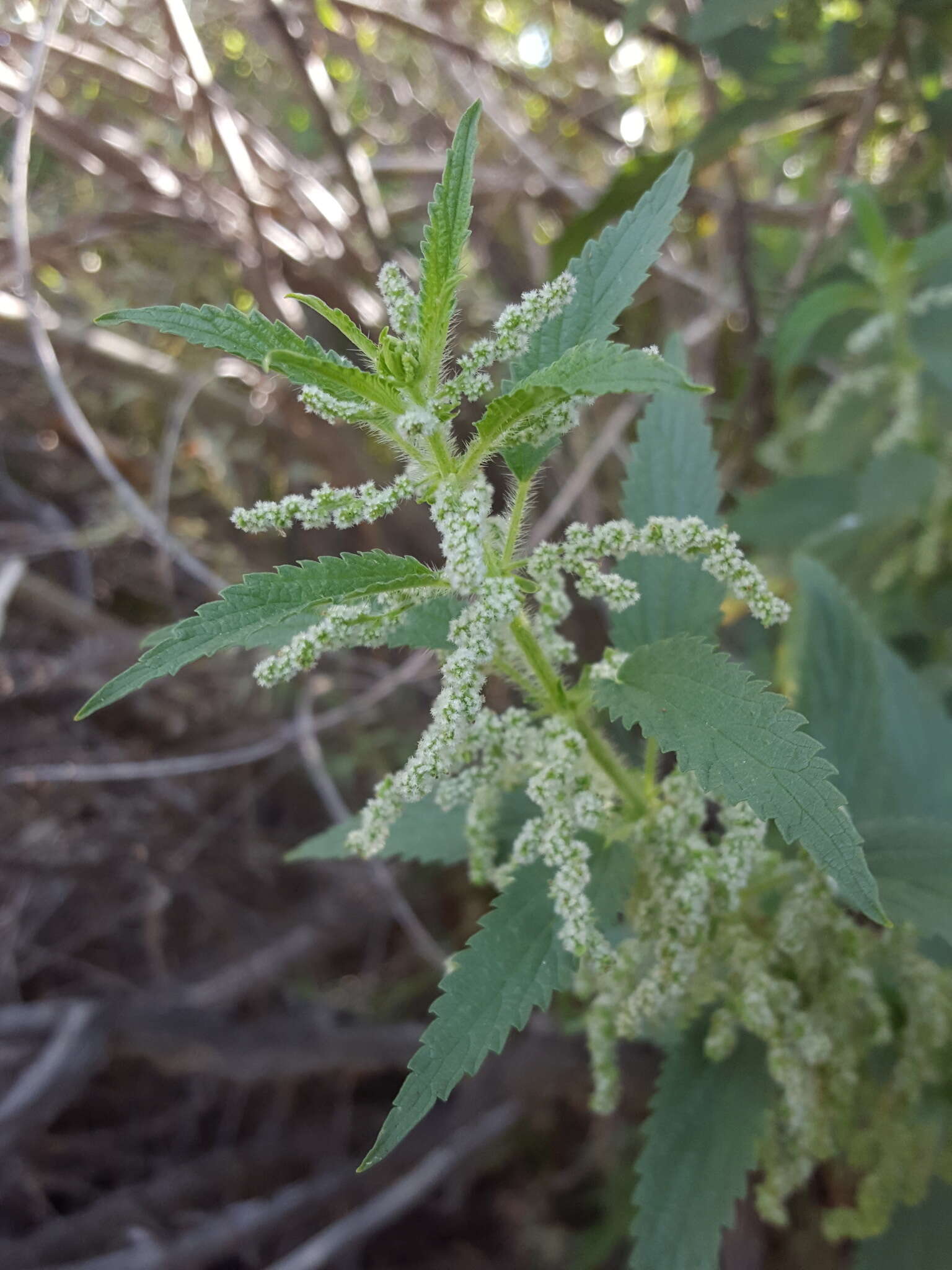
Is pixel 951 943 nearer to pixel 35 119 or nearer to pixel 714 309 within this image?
pixel 714 309

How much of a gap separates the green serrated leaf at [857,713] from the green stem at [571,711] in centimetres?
55

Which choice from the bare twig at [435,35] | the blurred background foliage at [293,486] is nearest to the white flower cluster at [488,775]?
the blurred background foliage at [293,486]

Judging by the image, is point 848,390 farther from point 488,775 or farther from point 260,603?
point 260,603

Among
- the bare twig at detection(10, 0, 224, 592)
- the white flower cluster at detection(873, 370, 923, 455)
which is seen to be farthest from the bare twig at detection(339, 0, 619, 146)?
the white flower cluster at detection(873, 370, 923, 455)

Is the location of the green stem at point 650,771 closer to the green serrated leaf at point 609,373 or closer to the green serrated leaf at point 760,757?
the green serrated leaf at point 760,757

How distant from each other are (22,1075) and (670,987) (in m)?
1.84

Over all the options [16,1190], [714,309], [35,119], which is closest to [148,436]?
[35,119]

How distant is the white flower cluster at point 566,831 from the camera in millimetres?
968

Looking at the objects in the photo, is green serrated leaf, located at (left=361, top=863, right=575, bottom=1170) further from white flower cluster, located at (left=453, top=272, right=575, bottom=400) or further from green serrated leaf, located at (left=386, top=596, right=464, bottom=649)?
white flower cluster, located at (left=453, top=272, right=575, bottom=400)

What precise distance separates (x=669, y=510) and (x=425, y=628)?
393mm

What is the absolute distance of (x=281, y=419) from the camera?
2764mm

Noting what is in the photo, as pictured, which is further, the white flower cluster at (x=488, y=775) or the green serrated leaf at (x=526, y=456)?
the white flower cluster at (x=488, y=775)

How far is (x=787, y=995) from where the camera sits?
46.5 inches

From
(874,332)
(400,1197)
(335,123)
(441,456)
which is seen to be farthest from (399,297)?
(400,1197)
